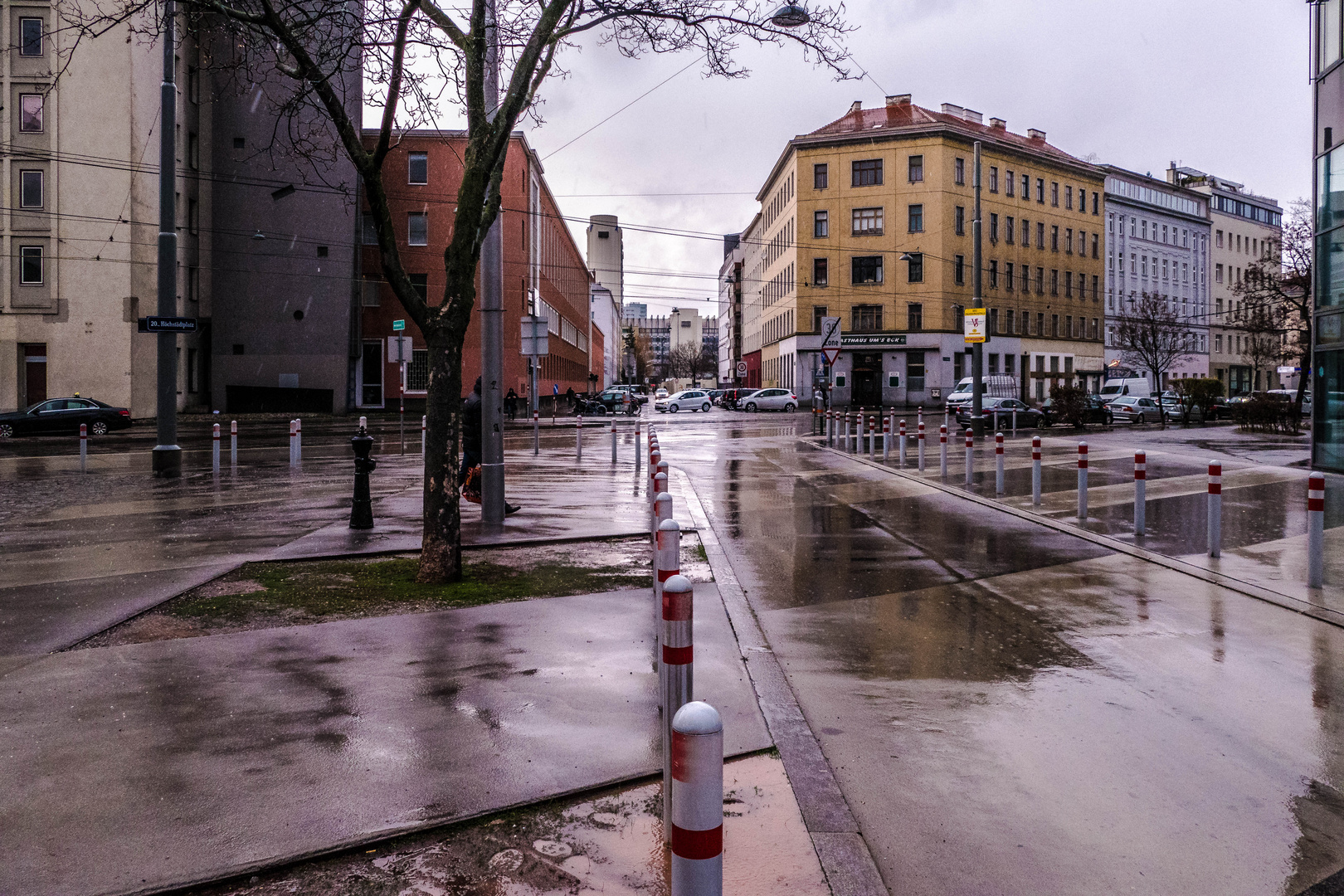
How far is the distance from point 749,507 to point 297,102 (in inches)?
312

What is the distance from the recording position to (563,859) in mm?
3553

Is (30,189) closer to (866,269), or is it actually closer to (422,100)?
(422,100)

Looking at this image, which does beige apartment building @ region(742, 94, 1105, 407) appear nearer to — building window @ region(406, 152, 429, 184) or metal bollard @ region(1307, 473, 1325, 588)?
building window @ region(406, 152, 429, 184)

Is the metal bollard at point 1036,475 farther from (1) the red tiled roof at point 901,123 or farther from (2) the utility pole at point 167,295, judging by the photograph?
(1) the red tiled roof at point 901,123

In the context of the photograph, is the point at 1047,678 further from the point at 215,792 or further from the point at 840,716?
the point at 215,792

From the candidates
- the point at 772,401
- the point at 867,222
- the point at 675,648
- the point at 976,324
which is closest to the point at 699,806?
the point at 675,648

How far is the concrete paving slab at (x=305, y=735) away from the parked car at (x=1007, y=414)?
33.2m

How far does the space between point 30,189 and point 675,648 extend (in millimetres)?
44694

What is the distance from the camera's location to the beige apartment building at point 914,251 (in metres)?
63.7

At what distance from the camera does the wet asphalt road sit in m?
3.71

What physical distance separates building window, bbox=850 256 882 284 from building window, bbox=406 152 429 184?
27996 mm

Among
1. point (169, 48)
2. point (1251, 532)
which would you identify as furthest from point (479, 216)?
point (169, 48)

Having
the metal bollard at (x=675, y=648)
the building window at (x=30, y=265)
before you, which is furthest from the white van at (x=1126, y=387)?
the metal bollard at (x=675, y=648)

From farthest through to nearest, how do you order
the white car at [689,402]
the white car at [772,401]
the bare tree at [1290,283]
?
the white car at [689,402]
the white car at [772,401]
the bare tree at [1290,283]
